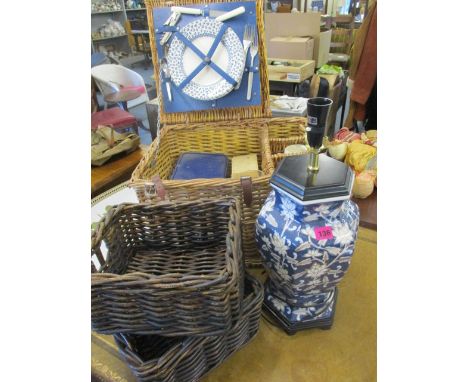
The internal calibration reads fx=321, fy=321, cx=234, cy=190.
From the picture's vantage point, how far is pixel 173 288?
18.5 inches

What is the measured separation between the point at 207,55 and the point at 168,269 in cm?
71

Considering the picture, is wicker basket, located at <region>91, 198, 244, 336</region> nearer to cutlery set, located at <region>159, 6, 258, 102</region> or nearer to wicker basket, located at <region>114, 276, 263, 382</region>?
wicker basket, located at <region>114, 276, 263, 382</region>

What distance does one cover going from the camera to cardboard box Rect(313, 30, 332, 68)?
9.01ft

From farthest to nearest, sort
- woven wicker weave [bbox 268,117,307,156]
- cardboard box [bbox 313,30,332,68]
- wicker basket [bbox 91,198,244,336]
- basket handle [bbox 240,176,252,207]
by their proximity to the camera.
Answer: cardboard box [bbox 313,30,332,68], woven wicker weave [bbox 268,117,307,156], basket handle [bbox 240,176,252,207], wicker basket [bbox 91,198,244,336]

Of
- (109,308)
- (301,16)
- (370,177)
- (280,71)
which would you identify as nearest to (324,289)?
(109,308)

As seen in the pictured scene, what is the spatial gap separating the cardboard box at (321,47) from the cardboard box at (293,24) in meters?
0.07

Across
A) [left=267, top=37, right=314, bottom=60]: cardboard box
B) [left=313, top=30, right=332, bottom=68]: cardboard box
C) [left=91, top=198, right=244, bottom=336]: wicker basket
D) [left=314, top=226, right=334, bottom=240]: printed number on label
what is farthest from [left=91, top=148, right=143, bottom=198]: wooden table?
[left=313, top=30, right=332, bottom=68]: cardboard box

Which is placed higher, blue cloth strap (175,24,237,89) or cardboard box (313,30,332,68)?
cardboard box (313,30,332,68)

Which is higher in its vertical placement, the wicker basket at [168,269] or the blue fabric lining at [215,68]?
the blue fabric lining at [215,68]

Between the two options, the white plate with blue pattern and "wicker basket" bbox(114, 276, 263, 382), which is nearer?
"wicker basket" bbox(114, 276, 263, 382)

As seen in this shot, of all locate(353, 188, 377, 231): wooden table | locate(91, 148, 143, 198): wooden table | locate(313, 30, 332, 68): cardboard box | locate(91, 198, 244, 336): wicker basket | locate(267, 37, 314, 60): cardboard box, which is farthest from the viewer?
locate(313, 30, 332, 68): cardboard box

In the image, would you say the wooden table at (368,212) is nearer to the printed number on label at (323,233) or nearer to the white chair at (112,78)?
the printed number on label at (323,233)

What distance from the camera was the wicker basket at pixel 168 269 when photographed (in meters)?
0.48

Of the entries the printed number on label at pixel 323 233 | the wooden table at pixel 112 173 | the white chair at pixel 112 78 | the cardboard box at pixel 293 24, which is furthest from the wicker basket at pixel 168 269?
the cardboard box at pixel 293 24
